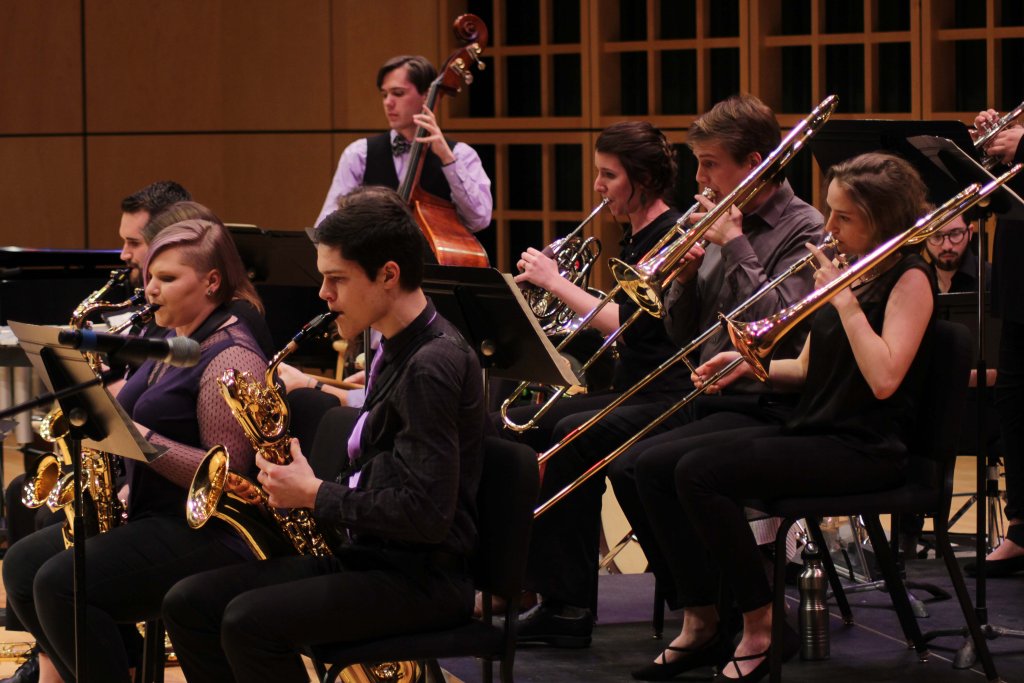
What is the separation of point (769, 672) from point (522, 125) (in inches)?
146

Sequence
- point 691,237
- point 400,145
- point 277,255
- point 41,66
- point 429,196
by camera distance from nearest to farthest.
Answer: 1. point 691,237
2. point 277,255
3. point 429,196
4. point 400,145
5. point 41,66

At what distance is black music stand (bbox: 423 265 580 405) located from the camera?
116 inches

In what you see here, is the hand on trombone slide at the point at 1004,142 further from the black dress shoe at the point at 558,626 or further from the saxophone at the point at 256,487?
the saxophone at the point at 256,487

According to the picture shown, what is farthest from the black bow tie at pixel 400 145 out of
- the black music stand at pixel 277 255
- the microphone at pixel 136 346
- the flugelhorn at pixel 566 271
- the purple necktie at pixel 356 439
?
the microphone at pixel 136 346

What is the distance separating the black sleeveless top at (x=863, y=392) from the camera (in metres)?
2.88

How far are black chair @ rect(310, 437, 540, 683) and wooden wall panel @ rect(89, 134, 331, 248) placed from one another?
14.2ft

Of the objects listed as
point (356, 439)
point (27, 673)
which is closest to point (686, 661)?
point (356, 439)

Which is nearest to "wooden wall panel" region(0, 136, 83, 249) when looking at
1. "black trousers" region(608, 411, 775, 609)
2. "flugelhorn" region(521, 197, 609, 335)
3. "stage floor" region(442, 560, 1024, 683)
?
"flugelhorn" region(521, 197, 609, 335)

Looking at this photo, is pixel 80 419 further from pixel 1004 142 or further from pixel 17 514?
pixel 1004 142

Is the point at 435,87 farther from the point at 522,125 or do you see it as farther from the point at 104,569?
the point at 104,569

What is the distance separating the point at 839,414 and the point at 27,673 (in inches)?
74.9

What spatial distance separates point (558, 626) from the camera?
3406 mm

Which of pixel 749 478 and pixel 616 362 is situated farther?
pixel 616 362

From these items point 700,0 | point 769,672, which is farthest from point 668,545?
point 700,0
